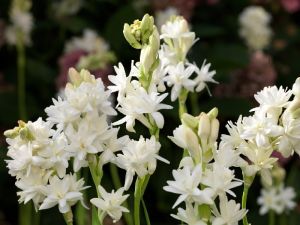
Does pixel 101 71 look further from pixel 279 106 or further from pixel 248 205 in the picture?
pixel 279 106

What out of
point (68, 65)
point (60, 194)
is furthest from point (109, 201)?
point (68, 65)

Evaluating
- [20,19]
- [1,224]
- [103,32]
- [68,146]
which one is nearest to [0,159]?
[1,224]

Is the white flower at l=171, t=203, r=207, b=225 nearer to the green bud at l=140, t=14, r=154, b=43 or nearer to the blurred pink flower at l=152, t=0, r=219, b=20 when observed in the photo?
the green bud at l=140, t=14, r=154, b=43

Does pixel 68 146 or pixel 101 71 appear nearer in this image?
pixel 68 146

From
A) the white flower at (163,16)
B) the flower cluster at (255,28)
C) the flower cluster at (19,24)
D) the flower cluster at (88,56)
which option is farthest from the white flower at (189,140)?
the flower cluster at (255,28)

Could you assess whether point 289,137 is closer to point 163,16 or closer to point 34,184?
point 34,184

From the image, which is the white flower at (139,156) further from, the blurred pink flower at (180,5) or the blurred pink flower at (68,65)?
the blurred pink flower at (180,5)
